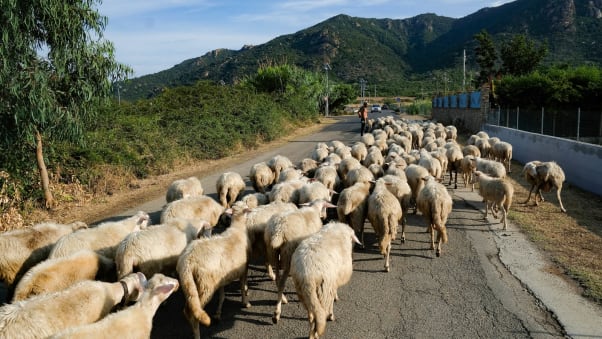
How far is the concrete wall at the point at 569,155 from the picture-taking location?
39.6 feet

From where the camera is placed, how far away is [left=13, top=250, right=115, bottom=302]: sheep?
5.03 metres

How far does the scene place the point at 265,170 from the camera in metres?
11.7

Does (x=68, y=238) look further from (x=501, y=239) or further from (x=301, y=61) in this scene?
(x=301, y=61)

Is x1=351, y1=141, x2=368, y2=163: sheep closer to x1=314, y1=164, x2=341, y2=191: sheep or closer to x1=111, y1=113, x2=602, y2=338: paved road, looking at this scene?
x1=314, y1=164, x2=341, y2=191: sheep

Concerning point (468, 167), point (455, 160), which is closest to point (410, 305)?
point (468, 167)

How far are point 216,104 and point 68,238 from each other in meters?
20.4

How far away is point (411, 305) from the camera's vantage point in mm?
5965

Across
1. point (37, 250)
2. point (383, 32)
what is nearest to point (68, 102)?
point (37, 250)

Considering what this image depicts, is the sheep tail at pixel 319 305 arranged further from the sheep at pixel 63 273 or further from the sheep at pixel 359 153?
the sheep at pixel 359 153

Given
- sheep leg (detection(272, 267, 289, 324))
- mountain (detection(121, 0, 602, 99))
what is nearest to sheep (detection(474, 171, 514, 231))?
sheep leg (detection(272, 267, 289, 324))

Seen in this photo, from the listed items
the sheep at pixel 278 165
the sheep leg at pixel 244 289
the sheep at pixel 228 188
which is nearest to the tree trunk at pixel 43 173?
the sheep at pixel 228 188

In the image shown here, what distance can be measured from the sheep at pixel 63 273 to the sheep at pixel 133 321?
3.96ft

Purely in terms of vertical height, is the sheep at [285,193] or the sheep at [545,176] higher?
the sheep at [285,193]

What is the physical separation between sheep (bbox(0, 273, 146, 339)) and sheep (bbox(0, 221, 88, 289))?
2.03 m
